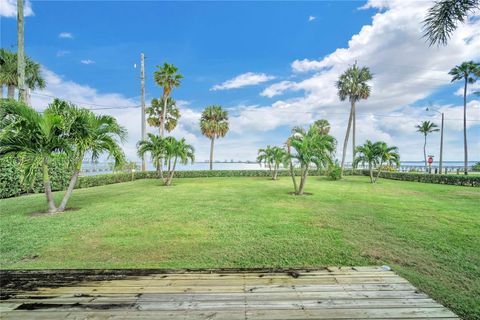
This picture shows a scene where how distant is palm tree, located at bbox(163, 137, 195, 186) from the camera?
15.9m

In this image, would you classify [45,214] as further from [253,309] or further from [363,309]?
[363,309]

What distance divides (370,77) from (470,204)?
23.5 meters

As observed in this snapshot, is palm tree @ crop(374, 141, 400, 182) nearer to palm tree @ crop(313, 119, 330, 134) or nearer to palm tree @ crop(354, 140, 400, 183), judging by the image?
palm tree @ crop(354, 140, 400, 183)

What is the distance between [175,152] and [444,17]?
14332 millimetres

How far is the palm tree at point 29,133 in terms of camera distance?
673cm

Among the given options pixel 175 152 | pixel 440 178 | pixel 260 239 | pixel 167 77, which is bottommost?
pixel 260 239

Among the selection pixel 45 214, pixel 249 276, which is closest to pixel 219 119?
pixel 45 214

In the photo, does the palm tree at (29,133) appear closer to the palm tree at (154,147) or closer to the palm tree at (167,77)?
the palm tree at (154,147)

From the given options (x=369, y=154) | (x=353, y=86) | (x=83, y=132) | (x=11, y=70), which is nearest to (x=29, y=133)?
(x=83, y=132)

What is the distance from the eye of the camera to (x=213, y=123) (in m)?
27.2

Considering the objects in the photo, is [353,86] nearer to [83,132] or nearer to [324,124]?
[324,124]

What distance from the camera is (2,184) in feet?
33.1

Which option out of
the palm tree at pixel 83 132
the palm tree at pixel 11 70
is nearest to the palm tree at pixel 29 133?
the palm tree at pixel 83 132

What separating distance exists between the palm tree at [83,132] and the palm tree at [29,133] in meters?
0.37
